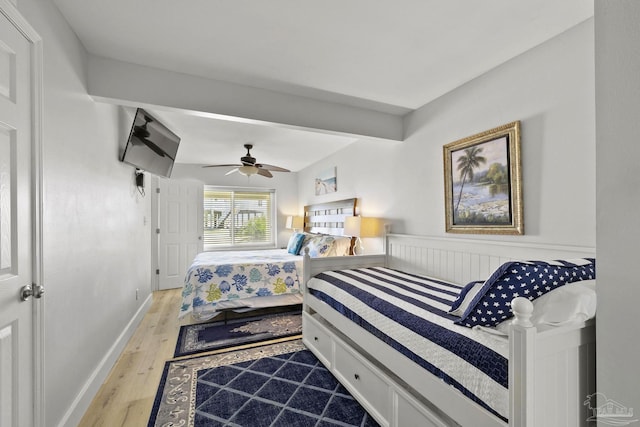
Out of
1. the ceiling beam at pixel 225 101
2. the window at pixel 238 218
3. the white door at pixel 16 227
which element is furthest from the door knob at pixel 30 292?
the window at pixel 238 218

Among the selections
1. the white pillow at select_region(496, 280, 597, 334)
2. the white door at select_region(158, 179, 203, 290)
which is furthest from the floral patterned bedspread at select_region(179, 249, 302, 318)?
the white pillow at select_region(496, 280, 597, 334)

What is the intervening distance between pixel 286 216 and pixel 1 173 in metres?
5.13

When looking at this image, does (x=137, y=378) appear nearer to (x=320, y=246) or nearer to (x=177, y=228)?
(x=320, y=246)

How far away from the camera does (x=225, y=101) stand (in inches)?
93.7

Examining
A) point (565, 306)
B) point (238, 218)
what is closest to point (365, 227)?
point (565, 306)

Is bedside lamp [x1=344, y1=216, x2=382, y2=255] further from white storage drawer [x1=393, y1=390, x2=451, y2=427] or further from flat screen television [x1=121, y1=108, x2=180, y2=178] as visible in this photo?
flat screen television [x1=121, y1=108, x2=180, y2=178]

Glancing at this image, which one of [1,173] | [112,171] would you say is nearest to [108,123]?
[112,171]

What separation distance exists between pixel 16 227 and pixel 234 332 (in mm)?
2281

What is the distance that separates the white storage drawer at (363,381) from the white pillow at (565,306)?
87cm

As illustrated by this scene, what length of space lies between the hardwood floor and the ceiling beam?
2.13m

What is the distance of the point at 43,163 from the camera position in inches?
54.7

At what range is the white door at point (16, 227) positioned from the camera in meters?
1.11

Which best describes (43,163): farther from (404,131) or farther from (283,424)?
(404,131)

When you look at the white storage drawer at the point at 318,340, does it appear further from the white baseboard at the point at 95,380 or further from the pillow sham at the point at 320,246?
the white baseboard at the point at 95,380
